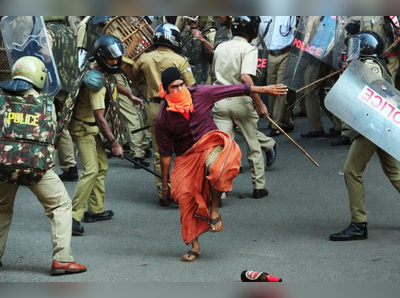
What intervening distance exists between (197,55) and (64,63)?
181cm

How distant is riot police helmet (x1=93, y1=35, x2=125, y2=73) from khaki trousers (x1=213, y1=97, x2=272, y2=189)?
5.32 feet

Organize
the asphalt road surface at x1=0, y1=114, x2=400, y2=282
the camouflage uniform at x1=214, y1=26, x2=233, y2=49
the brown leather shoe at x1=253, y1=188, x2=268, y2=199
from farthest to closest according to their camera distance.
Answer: the camouflage uniform at x1=214, y1=26, x2=233, y2=49 < the brown leather shoe at x1=253, y1=188, x2=268, y2=199 < the asphalt road surface at x1=0, y1=114, x2=400, y2=282

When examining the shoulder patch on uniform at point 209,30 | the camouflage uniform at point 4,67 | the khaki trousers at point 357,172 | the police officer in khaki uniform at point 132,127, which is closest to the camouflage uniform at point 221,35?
the shoulder patch on uniform at point 209,30

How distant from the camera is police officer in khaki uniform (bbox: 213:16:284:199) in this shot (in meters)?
9.48

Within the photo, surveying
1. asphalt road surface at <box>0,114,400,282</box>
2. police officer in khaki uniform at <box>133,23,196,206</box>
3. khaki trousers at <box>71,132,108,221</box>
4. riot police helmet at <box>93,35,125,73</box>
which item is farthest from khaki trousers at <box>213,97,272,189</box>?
riot police helmet at <box>93,35,125,73</box>

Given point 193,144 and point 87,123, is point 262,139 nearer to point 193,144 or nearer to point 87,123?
point 87,123

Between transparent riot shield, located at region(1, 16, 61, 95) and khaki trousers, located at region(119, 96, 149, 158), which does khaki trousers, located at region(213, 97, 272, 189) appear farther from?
khaki trousers, located at region(119, 96, 149, 158)

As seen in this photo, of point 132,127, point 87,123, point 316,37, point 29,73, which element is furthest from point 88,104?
point 316,37

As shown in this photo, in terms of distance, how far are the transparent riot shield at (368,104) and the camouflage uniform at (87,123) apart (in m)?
2.30

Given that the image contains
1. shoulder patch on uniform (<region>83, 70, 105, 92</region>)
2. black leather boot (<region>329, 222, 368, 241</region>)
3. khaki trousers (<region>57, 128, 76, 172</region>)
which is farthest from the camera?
khaki trousers (<region>57, 128, 76, 172</region>)

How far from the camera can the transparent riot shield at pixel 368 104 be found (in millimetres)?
7320

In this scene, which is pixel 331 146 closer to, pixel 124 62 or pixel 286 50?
pixel 286 50

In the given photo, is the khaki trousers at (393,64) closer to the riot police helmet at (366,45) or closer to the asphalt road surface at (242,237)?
the asphalt road surface at (242,237)

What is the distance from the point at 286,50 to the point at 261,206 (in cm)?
368
